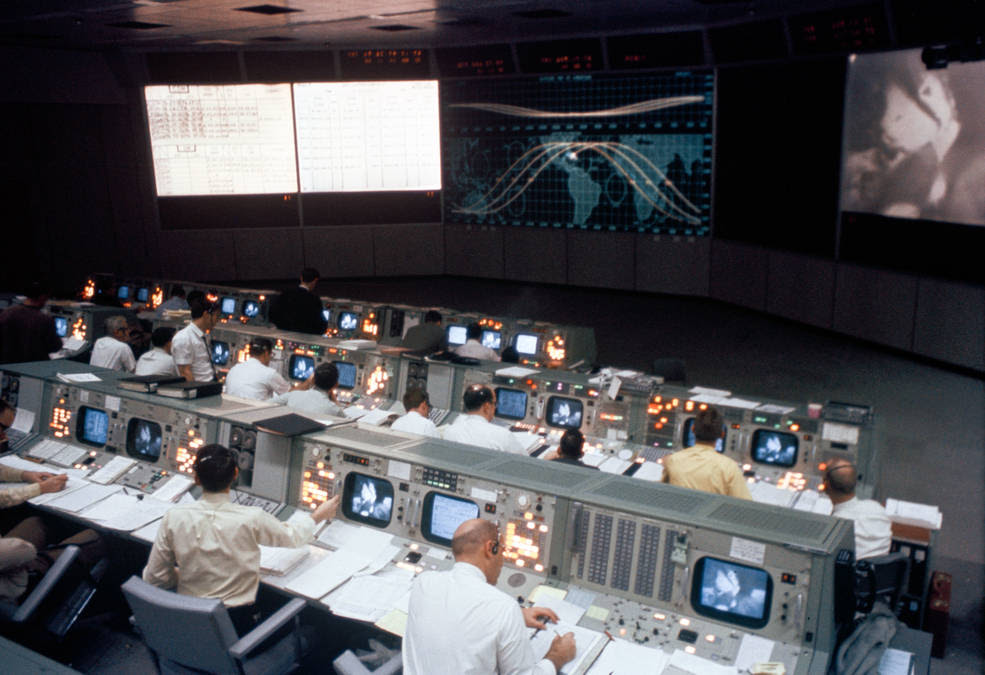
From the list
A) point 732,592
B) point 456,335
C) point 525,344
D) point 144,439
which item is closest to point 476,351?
point 525,344

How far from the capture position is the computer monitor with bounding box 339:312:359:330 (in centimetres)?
799

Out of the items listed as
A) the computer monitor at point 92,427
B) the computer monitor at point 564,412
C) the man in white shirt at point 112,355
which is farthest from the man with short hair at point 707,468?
the man in white shirt at point 112,355

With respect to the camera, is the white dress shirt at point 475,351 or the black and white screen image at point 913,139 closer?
the white dress shirt at point 475,351

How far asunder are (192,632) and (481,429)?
1.90m

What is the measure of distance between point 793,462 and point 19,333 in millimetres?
6025

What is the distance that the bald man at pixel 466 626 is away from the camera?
248 cm

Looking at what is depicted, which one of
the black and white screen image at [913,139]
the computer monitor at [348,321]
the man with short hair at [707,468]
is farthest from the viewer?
the black and white screen image at [913,139]

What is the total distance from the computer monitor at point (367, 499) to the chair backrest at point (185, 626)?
0.98 meters

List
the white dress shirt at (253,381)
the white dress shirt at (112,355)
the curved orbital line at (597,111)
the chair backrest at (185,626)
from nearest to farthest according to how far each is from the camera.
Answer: the chair backrest at (185,626) < the white dress shirt at (253,381) < the white dress shirt at (112,355) < the curved orbital line at (597,111)

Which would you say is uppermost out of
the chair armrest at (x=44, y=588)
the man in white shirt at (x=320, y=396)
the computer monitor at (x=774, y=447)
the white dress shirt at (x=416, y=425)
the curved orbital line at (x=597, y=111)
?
the curved orbital line at (x=597, y=111)

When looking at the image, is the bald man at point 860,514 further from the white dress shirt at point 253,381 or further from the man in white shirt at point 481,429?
the white dress shirt at point 253,381

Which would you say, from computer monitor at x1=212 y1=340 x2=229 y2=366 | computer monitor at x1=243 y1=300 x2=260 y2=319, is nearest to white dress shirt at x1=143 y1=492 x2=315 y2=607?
computer monitor at x1=212 y1=340 x2=229 y2=366

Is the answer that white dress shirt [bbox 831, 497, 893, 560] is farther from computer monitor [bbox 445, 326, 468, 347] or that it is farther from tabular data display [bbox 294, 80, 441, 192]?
tabular data display [bbox 294, 80, 441, 192]

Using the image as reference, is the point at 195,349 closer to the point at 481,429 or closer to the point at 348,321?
the point at 348,321
